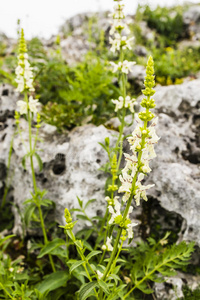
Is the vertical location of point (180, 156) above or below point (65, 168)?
above

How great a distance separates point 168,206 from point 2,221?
7.60ft

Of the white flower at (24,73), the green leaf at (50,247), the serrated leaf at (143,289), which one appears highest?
the white flower at (24,73)

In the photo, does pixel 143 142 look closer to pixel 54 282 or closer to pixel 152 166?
pixel 152 166

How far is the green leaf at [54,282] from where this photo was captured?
2.41 meters

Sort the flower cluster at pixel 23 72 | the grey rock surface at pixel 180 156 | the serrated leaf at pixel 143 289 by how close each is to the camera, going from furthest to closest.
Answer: the grey rock surface at pixel 180 156 < the flower cluster at pixel 23 72 < the serrated leaf at pixel 143 289

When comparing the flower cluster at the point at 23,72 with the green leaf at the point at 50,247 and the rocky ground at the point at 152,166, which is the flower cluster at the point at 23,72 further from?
the green leaf at the point at 50,247

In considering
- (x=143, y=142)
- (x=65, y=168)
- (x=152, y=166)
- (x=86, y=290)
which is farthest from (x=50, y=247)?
(x=143, y=142)

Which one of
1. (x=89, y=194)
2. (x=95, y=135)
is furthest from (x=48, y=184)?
(x=95, y=135)

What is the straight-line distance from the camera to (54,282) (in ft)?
8.04

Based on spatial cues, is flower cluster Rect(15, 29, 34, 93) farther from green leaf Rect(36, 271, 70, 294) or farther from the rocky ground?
green leaf Rect(36, 271, 70, 294)

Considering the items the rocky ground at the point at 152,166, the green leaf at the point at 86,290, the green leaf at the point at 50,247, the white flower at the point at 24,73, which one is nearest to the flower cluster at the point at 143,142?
the green leaf at the point at 86,290

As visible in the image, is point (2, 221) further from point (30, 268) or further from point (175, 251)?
point (175, 251)

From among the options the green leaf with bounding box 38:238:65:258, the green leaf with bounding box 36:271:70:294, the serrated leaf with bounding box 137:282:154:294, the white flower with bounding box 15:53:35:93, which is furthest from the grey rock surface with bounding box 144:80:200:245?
the white flower with bounding box 15:53:35:93

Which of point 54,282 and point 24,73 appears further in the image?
point 24,73
